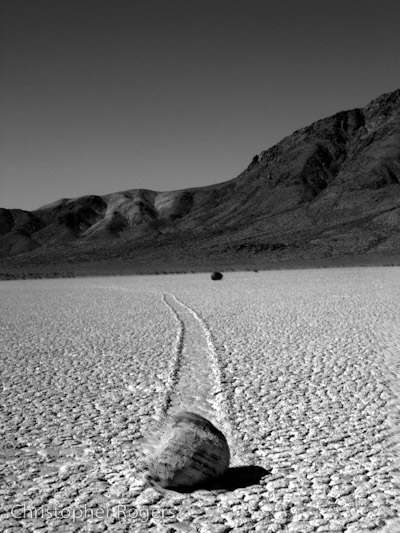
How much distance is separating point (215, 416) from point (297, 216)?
323 ft

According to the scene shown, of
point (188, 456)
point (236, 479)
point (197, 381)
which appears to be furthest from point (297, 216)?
point (188, 456)

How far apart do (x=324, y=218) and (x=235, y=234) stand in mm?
14875

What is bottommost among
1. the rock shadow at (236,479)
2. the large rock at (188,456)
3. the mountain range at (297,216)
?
the rock shadow at (236,479)

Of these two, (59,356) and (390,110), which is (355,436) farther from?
(390,110)

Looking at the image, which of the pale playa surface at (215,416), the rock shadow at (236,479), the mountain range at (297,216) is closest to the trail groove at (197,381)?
the pale playa surface at (215,416)

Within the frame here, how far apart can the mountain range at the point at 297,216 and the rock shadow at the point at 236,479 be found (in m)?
57.5

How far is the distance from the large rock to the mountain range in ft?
190

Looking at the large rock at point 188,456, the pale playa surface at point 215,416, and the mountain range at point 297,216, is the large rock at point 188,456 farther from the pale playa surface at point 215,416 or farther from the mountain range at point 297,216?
the mountain range at point 297,216

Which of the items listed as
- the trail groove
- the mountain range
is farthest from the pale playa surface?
the mountain range

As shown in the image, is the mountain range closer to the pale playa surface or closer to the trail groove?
the pale playa surface

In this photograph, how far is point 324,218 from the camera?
97500 millimetres

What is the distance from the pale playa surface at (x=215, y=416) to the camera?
425 centimetres

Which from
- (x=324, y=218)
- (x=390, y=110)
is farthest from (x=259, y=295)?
(x=390, y=110)

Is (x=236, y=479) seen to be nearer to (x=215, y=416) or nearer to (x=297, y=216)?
(x=215, y=416)
